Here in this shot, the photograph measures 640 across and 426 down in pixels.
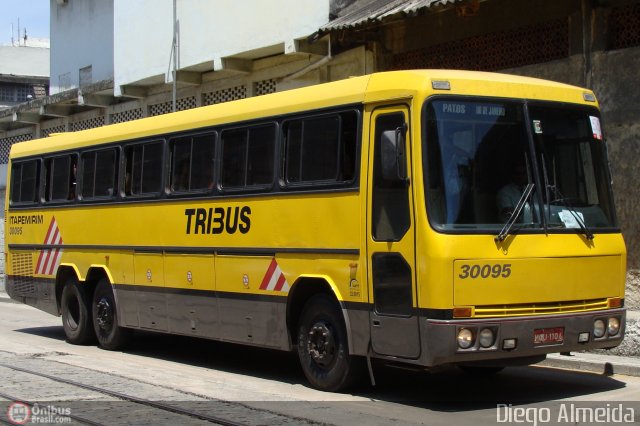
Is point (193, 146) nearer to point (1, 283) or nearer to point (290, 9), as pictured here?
point (290, 9)

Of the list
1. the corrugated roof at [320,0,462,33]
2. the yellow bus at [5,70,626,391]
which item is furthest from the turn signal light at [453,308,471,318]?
the corrugated roof at [320,0,462,33]

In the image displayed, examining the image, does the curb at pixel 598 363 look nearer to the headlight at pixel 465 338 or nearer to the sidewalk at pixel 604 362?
the sidewalk at pixel 604 362

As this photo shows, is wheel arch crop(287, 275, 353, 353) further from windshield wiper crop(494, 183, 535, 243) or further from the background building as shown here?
the background building

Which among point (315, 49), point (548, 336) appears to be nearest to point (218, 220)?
point (548, 336)

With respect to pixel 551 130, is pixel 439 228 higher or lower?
lower

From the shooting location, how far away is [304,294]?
9977mm

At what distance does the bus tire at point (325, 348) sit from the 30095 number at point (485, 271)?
1.61m

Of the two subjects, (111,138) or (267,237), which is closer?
(267,237)

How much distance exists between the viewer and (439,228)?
8.27 m

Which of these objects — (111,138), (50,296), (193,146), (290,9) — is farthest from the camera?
(290,9)

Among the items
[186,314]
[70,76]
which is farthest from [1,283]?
[186,314]

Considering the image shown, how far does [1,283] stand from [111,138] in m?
15.4

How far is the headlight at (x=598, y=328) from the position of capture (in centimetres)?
888

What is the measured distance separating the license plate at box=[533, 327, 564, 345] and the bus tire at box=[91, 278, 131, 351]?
6.73m
